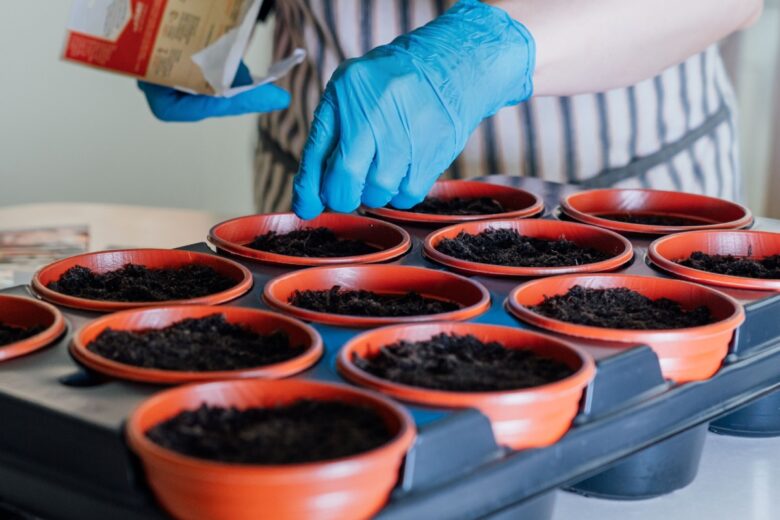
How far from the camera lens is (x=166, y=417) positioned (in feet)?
2.71

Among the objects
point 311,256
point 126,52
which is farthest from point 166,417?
point 126,52

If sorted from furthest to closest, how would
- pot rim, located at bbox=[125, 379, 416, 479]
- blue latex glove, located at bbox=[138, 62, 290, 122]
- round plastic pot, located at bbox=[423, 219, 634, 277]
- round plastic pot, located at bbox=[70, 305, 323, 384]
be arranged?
blue latex glove, located at bbox=[138, 62, 290, 122]
round plastic pot, located at bbox=[423, 219, 634, 277]
round plastic pot, located at bbox=[70, 305, 323, 384]
pot rim, located at bbox=[125, 379, 416, 479]

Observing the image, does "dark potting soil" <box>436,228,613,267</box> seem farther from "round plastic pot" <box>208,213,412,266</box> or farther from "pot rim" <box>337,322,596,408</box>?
"pot rim" <box>337,322,596,408</box>

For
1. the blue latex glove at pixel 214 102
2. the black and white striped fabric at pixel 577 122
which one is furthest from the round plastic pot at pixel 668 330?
the blue latex glove at pixel 214 102

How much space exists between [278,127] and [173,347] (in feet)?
4.31

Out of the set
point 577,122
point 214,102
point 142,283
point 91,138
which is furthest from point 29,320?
point 91,138

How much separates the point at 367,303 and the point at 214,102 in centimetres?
96

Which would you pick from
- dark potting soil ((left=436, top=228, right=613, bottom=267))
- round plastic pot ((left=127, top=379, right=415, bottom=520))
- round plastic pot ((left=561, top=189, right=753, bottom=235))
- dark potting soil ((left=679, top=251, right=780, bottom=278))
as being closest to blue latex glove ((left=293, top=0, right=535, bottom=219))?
dark potting soil ((left=436, top=228, right=613, bottom=267))

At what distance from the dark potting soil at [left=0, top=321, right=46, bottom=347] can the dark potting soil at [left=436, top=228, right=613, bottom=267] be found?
57 cm

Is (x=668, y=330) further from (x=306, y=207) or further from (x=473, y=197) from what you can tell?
(x=473, y=197)

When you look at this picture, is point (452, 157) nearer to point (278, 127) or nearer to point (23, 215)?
point (278, 127)

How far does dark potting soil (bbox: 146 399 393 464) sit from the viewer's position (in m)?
0.77

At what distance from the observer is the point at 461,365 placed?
97 cm

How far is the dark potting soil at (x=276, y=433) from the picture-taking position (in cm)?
77
